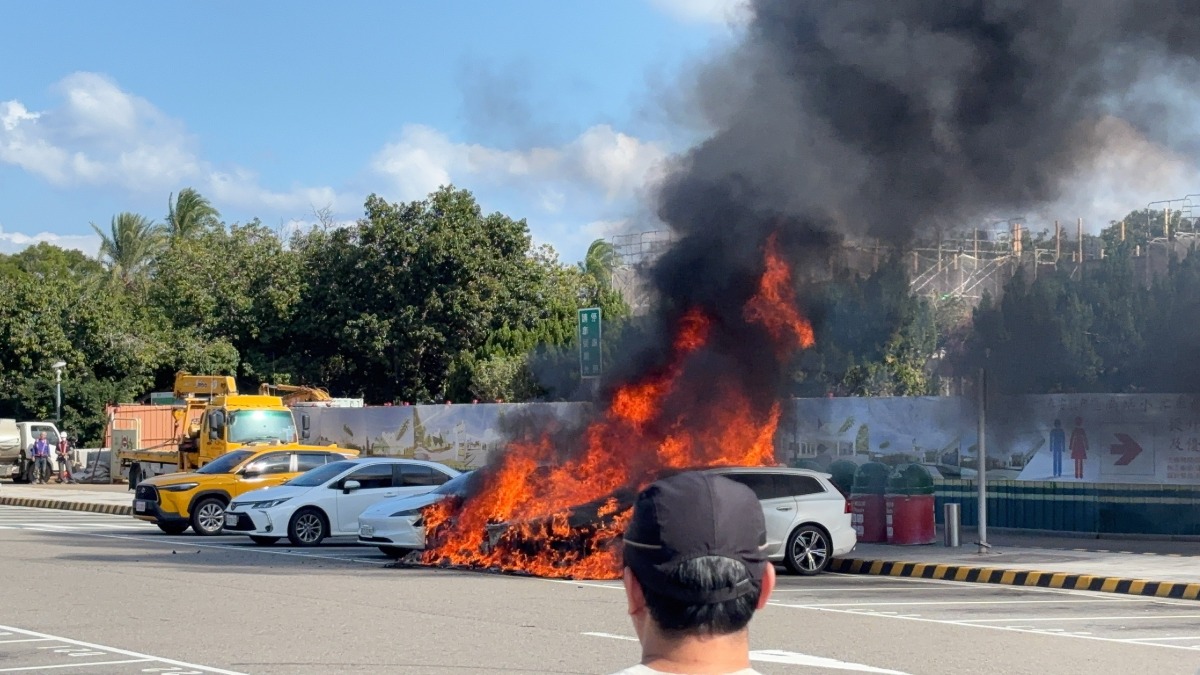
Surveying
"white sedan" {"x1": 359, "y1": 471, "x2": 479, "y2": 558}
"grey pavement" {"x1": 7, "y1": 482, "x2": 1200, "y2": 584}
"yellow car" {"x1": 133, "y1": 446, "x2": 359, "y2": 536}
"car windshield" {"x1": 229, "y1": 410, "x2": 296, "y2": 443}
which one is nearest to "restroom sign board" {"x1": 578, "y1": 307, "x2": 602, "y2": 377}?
"yellow car" {"x1": 133, "y1": 446, "x2": 359, "y2": 536}

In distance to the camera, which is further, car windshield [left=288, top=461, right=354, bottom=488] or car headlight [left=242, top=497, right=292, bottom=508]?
car windshield [left=288, top=461, right=354, bottom=488]

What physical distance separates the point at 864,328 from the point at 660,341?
333 inches

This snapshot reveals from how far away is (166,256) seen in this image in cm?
5300

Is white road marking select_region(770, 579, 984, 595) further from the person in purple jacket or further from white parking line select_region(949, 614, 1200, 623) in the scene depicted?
the person in purple jacket

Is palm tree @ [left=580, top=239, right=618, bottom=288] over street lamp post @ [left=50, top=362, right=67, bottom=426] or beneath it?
over

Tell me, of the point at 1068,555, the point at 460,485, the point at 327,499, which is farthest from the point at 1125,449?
the point at 327,499

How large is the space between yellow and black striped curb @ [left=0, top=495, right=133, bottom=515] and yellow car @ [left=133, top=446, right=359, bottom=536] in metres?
6.20

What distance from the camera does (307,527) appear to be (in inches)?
813

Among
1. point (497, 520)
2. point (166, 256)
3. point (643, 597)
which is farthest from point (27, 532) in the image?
point (166, 256)

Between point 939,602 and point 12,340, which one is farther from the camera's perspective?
point 12,340

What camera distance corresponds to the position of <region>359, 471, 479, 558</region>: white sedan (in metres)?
18.2

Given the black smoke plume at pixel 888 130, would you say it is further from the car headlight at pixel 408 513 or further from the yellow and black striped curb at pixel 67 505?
the yellow and black striped curb at pixel 67 505

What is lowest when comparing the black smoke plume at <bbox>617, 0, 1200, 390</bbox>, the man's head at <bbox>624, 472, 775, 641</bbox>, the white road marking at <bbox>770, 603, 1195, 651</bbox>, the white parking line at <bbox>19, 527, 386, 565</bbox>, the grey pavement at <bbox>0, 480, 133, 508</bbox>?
the white parking line at <bbox>19, 527, 386, 565</bbox>

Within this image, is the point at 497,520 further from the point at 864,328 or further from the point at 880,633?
the point at 864,328
